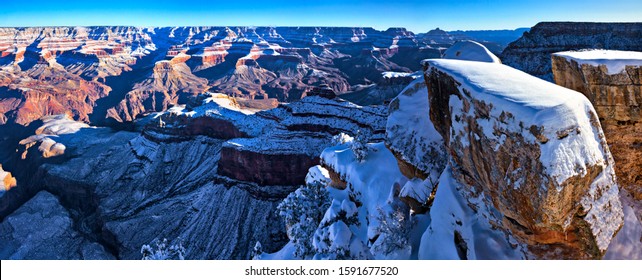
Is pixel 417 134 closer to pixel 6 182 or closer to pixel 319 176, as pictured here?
pixel 319 176

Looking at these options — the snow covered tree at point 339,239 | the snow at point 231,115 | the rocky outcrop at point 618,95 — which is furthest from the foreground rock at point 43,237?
the rocky outcrop at point 618,95

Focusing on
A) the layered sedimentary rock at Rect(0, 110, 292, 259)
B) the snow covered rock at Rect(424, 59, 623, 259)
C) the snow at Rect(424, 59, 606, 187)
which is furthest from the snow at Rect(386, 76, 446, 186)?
the layered sedimentary rock at Rect(0, 110, 292, 259)

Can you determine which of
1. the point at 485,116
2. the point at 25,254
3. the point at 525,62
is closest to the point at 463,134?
the point at 485,116

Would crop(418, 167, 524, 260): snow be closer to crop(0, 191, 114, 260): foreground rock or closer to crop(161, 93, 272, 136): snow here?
crop(0, 191, 114, 260): foreground rock

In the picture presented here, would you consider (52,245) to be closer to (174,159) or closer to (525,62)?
(174,159)

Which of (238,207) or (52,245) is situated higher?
(238,207)

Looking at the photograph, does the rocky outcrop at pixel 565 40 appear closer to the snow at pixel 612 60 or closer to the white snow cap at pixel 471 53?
the white snow cap at pixel 471 53

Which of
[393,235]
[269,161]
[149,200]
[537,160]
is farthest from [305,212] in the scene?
[149,200]
